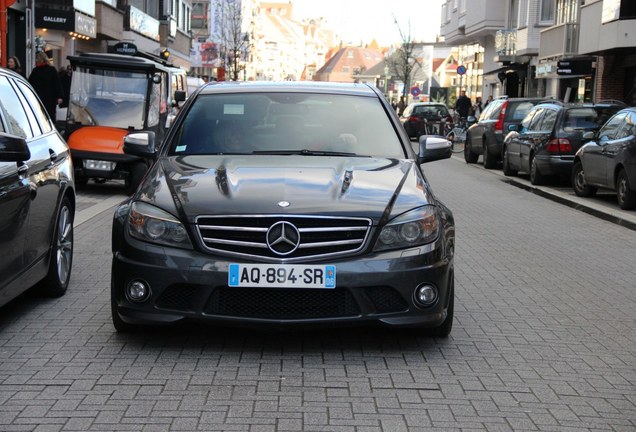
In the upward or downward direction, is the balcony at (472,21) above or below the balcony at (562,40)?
above

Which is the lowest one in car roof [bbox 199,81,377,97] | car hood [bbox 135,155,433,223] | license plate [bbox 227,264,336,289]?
license plate [bbox 227,264,336,289]

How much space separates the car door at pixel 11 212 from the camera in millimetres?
6023

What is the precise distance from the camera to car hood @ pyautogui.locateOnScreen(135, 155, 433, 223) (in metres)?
5.77

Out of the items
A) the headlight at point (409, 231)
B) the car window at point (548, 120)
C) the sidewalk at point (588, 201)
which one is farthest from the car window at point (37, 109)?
the car window at point (548, 120)

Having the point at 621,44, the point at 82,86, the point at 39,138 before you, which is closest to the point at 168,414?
the point at 39,138

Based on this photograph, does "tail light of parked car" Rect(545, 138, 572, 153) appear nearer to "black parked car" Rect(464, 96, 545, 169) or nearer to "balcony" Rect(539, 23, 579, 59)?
"black parked car" Rect(464, 96, 545, 169)

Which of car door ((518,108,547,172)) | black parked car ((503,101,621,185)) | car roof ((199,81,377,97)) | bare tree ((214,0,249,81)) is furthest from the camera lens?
bare tree ((214,0,249,81))

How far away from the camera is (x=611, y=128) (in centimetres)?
1666

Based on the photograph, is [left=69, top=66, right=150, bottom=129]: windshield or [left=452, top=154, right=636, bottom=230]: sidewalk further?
Result: [left=69, top=66, right=150, bottom=129]: windshield

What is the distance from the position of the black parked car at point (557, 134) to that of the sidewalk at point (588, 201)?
333mm

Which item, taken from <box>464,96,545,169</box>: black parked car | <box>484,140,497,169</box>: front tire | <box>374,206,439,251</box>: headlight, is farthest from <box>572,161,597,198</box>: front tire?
<box>374,206,439,251</box>: headlight

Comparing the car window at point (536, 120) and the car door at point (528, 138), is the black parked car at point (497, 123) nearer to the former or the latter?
the car door at point (528, 138)

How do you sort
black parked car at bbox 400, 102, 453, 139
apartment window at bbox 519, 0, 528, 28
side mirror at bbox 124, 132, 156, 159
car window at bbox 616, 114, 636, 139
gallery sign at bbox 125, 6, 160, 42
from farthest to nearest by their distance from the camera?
apartment window at bbox 519, 0, 528, 28
gallery sign at bbox 125, 6, 160, 42
black parked car at bbox 400, 102, 453, 139
car window at bbox 616, 114, 636, 139
side mirror at bbox 124, 132, 156, 159

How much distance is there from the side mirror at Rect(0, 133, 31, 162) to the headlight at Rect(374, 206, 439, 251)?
2.02 meters
